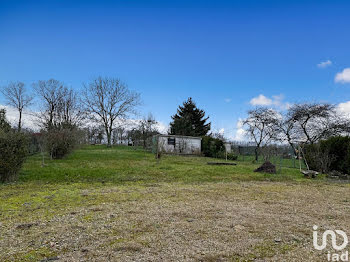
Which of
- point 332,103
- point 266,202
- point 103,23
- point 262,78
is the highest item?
point 103,23

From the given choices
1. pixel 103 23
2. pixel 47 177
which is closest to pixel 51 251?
pixel 47 177

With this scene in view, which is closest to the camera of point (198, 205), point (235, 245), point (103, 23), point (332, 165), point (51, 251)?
point (51, 251)

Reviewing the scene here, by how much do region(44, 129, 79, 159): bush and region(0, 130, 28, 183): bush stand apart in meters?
5.32

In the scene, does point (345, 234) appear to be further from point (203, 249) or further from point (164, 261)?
point (164, 261)

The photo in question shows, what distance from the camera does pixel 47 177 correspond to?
7918 mm

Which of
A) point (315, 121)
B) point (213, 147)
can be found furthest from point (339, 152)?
point (213, 147)

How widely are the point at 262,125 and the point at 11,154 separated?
1915 cm

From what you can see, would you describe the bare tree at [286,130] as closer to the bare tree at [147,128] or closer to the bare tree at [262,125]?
the bare tree at [262,125]

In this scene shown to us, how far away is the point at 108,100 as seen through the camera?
95.1ft

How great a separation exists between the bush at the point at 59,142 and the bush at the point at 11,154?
5316mm

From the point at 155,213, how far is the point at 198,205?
3.38 ft

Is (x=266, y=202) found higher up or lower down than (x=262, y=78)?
lower down

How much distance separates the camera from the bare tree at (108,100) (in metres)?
28.5

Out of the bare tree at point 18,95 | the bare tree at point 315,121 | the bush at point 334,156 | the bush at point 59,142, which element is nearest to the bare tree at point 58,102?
the bare tree at point 18,95
